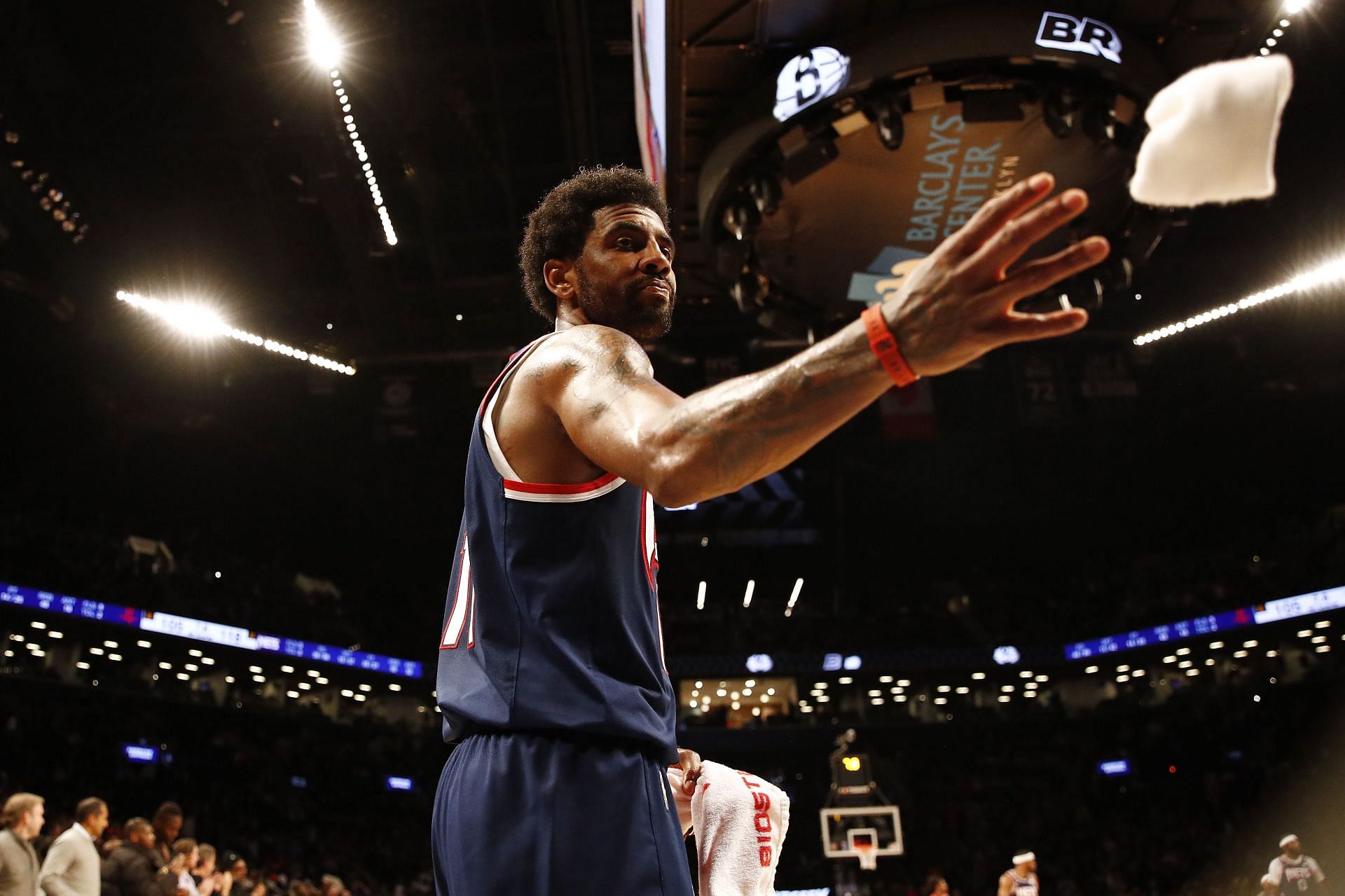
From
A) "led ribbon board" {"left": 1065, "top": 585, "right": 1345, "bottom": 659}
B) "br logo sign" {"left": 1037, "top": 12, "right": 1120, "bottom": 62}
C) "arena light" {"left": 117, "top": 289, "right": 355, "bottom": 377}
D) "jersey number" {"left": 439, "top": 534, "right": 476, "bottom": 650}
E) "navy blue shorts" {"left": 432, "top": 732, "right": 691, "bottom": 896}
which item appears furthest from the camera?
"led ribbon board" {"left": 1065, "top": 585, "right": 1345, "bottom": 659}

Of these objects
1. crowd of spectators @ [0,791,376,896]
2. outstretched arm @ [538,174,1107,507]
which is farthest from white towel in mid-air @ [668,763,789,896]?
crowd of spectators @ [0,791,376,896]

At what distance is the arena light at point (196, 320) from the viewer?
13.8m

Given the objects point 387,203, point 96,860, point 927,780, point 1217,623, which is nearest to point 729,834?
point 96,860

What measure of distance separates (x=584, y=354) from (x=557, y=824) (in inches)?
27.3

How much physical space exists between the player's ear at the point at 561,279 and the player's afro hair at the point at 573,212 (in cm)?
2

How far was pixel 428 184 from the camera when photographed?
39.4ft

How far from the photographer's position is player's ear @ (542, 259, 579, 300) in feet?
6.60

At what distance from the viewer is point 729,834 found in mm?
4289

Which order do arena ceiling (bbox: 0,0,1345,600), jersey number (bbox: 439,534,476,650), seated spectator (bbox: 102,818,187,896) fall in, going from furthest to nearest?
arena ceiling (bbox: 0,0,1345,600), seated spectator (bbox: 102,818,187,896), jersey number (bbox: 439,534,476,650)

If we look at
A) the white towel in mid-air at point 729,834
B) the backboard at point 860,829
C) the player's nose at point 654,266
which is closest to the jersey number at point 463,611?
the player's nose at point 654,266

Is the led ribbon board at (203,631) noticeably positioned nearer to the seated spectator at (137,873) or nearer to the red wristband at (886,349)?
the seated spectator at (137,873)

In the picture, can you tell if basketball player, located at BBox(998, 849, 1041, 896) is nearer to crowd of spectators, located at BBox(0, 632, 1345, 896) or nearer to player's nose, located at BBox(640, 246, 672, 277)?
player's nose, located at BBox(640, 246, 672, 277)

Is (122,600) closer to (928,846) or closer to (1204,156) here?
(928,846)

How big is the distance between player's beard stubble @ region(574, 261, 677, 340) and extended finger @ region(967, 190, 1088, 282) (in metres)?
0.81
